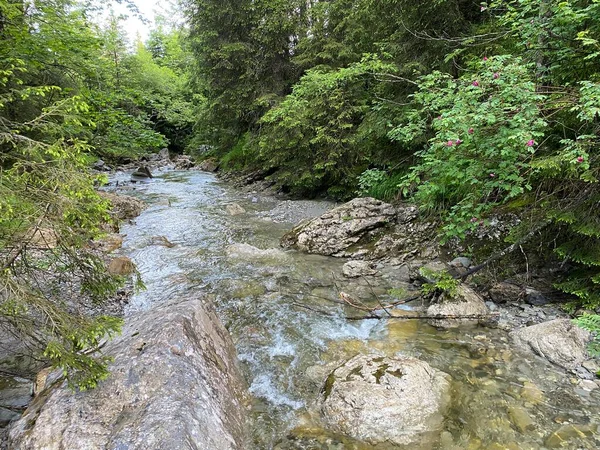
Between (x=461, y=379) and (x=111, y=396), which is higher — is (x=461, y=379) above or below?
below

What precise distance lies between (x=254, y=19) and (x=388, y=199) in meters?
12.6

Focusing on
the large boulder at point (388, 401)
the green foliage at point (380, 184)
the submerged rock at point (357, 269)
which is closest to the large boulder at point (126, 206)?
the green foliage at point (380, 184)

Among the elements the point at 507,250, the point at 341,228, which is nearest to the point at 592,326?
the point at 507,250

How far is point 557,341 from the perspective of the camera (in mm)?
3949

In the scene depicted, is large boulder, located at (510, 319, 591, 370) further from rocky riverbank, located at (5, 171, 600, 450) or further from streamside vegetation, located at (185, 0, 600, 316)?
streamside vegetation, located at (185, 0, 600, 316)

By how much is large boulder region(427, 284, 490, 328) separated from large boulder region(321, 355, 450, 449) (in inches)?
44.0

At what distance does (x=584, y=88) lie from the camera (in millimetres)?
3430

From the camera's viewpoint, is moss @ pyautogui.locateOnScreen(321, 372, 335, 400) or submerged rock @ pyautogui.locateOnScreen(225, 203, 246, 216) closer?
moss @ pyautogui.locateOnScreen(321, 372, 335, 400)

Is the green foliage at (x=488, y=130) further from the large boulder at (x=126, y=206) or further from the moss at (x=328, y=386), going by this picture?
the large boulder at (x=126, y=206)

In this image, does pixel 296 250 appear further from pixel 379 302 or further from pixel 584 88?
pixel 584 88

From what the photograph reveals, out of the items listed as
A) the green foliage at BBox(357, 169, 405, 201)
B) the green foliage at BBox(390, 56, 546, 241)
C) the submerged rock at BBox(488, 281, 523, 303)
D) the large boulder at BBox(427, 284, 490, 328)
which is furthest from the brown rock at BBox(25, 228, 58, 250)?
the green foliage at BBox(357, 169, 405, 201)

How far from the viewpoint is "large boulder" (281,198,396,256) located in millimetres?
7977

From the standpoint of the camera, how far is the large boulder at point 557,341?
3785 mm

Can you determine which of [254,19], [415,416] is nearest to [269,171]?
[254,19]
